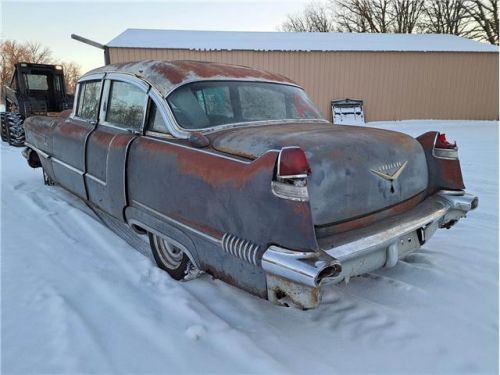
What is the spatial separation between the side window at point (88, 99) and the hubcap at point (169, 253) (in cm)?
175

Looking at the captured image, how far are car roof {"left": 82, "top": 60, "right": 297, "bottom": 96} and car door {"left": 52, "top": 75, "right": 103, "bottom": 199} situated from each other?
687mm

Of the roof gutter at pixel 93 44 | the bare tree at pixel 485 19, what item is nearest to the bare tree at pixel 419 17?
the bare tree at pixel 485 19

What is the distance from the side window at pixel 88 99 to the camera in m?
4.18

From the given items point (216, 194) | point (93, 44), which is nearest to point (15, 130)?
point (93, 44)

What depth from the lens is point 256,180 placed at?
212 centimetres

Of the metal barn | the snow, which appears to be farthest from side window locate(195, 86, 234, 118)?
the snow

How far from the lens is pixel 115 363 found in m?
2.10

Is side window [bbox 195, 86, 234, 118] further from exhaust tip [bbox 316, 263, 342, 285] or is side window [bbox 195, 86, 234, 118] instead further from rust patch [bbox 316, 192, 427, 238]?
exhaust tip [bbox 316, 263, 342, 285]

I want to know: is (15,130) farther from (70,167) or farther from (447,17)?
(447,17)

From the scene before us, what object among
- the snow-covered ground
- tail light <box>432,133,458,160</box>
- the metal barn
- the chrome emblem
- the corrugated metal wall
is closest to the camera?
the snow-covered ground

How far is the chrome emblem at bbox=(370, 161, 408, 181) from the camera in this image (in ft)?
8.25

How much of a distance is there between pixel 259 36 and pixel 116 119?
50.5 ft

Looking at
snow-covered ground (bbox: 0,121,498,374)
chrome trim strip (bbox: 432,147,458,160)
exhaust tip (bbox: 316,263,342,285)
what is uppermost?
chrome trim strip (bbox: 432,147,458,160)

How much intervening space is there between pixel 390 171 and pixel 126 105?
2.46 m
